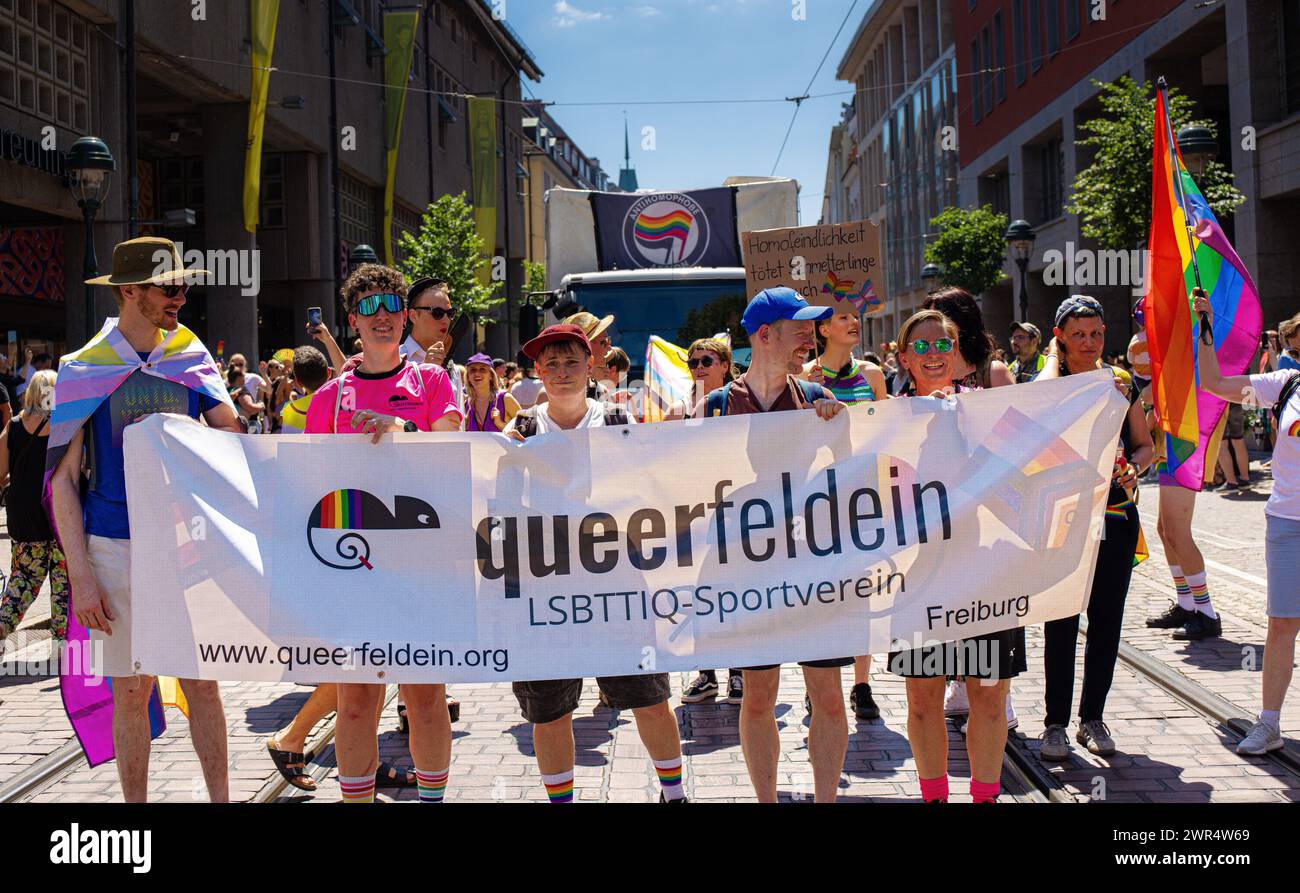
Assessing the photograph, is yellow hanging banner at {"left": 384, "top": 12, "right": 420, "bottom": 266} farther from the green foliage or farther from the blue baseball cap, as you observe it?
the blue baseball cap

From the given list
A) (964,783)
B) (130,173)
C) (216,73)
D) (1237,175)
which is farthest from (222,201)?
(964,783)

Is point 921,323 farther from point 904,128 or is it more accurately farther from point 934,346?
point 904,128

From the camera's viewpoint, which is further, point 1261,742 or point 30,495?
point 30,495

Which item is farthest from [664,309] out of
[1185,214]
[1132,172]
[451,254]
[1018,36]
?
[1018,36]

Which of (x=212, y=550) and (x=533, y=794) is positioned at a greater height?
(x=212, y=550)

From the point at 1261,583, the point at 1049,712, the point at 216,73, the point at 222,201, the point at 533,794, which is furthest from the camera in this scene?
the point at 222,201

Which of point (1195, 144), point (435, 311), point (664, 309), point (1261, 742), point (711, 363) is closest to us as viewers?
point (1261, 742)

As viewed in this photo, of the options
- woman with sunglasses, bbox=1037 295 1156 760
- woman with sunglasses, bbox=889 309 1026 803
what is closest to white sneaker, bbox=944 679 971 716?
woman with sunglasses, bbox=1037 295 1156 760

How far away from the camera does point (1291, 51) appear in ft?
73.3

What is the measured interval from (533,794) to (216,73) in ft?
76.8

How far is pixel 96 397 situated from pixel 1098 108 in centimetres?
3431

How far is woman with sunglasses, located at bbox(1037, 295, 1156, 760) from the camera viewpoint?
214 inches
